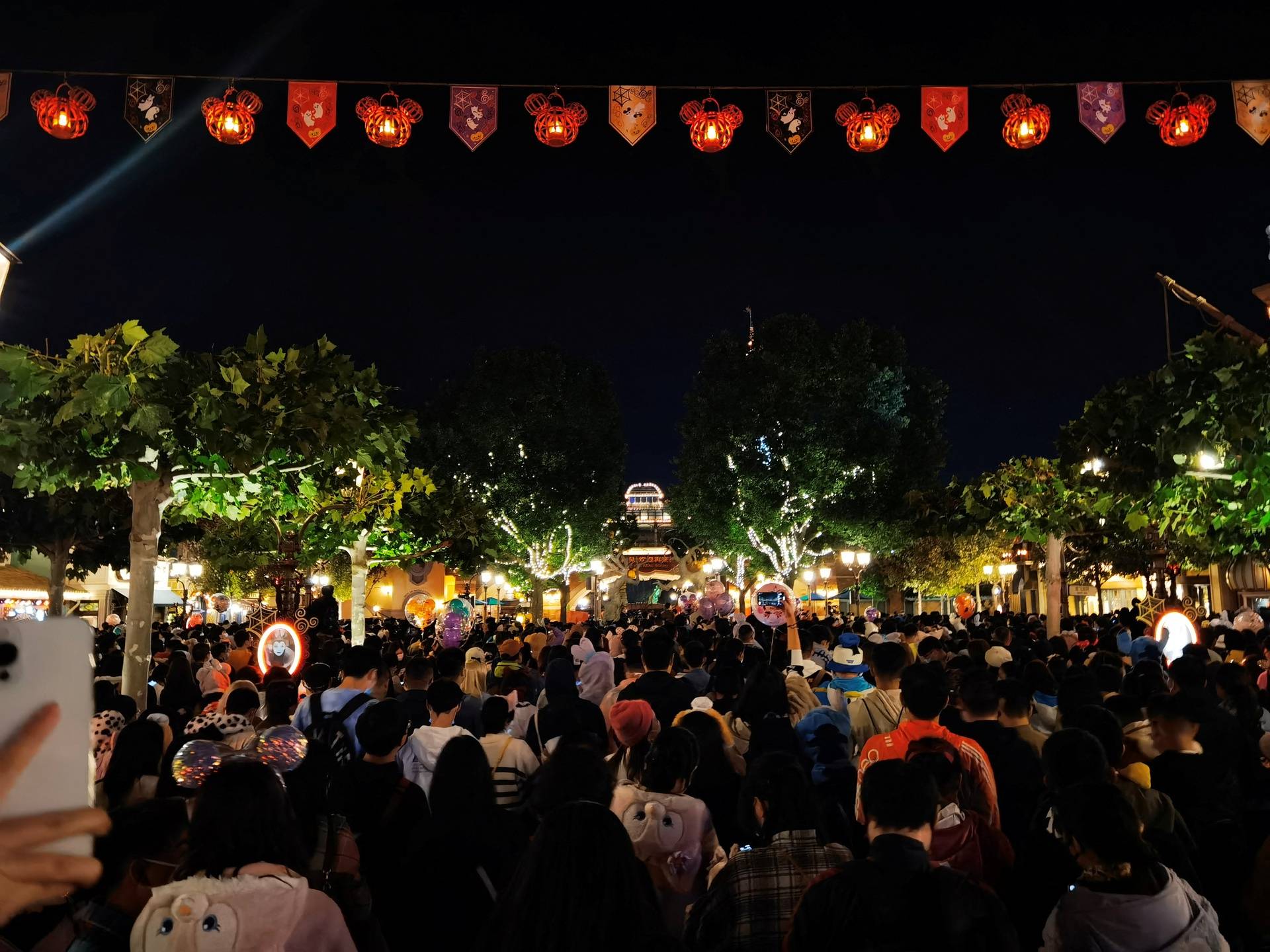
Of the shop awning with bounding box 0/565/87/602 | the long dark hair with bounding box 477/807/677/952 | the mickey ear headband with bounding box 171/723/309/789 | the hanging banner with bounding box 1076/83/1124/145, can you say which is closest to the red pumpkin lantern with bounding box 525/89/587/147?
the hanging banner with bounding box 1076/83/1124/145

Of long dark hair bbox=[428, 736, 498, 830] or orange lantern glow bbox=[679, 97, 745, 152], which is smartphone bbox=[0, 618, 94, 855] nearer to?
long dark hair bbox=[428, 736, 498, 830]

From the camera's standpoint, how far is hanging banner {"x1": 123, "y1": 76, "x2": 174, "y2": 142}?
11.5 m

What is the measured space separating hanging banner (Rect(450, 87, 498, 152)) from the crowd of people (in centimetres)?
698

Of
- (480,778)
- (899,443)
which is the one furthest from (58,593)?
(899,443)

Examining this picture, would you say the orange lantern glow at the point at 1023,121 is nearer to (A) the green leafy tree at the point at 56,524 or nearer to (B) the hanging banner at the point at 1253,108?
(B) the hanging banner at the point at 1253,108

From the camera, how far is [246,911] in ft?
9.11

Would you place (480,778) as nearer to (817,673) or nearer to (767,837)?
(767,837)

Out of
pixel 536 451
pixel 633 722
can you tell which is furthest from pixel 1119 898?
pixel 536 451

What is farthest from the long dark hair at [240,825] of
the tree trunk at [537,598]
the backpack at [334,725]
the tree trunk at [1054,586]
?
the tree trunk at [537,598]

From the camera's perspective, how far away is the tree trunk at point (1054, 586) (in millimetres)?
19469

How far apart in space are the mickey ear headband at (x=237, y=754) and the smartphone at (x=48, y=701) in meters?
2.08

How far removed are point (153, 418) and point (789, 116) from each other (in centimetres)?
849

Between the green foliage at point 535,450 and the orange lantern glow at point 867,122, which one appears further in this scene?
the green foliage at point 535,450

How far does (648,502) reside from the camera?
121500mm
